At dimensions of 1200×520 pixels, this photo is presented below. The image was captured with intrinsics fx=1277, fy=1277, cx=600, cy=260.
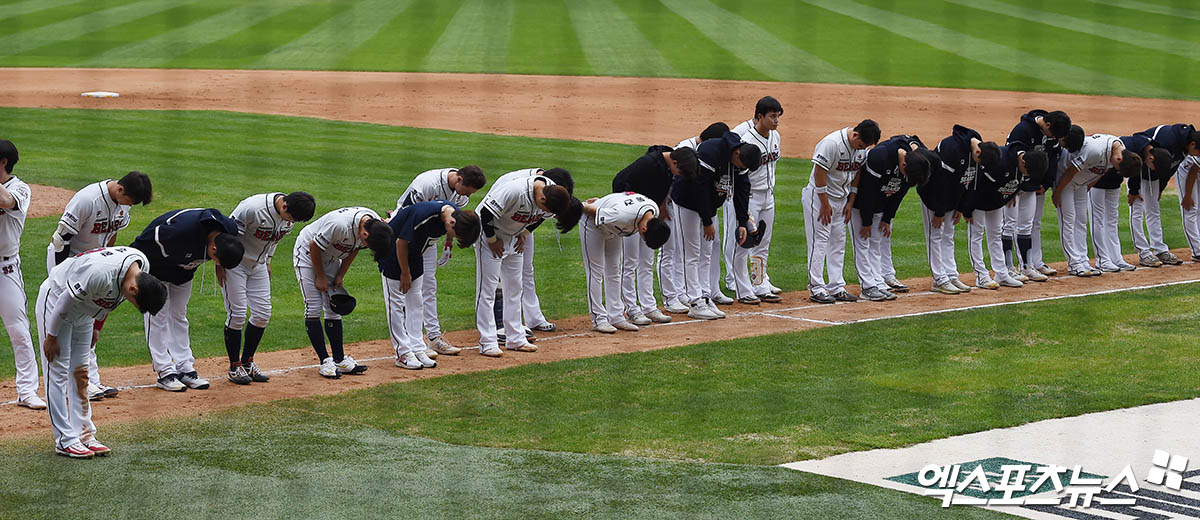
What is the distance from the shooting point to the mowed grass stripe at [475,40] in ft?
92.0

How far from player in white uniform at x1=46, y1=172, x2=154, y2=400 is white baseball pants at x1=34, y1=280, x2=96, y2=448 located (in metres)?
0.99

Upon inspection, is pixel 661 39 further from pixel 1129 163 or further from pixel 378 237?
pixel 378 237

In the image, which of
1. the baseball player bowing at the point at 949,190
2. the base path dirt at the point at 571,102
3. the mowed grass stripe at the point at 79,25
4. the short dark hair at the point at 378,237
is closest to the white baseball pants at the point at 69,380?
the short dark hair at the point at 378,237

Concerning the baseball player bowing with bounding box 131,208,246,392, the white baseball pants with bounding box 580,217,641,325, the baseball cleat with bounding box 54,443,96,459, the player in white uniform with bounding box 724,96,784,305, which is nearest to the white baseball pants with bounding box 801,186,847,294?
the player in white uniform with bounding box 724,96,784,305

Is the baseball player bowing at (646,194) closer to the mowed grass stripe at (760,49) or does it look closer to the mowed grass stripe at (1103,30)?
the mowed grass stripe at (760,49)

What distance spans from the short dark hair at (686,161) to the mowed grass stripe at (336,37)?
20.3 m

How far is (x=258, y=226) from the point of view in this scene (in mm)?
7086

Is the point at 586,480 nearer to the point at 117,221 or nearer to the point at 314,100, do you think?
the point at 117,221

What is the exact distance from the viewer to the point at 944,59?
2980 cm

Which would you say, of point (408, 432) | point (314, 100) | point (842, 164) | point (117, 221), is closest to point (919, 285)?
point (842, 164)

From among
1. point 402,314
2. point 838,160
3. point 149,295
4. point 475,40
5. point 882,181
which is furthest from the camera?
point 475,40

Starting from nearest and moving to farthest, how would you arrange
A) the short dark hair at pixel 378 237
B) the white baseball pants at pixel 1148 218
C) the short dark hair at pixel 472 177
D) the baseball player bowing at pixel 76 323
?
the baseball player bowing at pixel 76 323 < the short dark hair at pixel 378 237 < the short dark hair at pixel 472 177 < the white baseball pants at pixel 1148 218

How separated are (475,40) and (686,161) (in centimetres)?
2467

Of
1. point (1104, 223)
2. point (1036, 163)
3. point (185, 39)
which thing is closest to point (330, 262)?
point (1036, 163)
